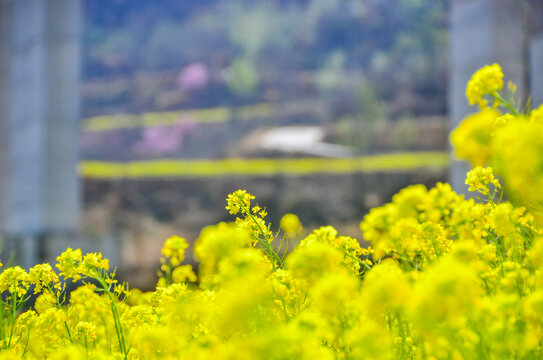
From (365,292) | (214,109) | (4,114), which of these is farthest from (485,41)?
(214,109)

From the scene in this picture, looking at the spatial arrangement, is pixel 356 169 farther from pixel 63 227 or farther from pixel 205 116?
pixel 205 116

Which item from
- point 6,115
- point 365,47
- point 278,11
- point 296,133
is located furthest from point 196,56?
point 6,115

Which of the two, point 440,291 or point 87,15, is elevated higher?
point 87,15

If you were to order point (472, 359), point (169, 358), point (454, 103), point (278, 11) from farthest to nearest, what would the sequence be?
point (278, 11), point (454, 103), point (169, 358), point (472, 359)

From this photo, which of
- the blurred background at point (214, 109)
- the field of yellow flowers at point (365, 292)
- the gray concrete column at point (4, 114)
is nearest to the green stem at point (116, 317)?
the field of yellow flowers at point (365, 292)

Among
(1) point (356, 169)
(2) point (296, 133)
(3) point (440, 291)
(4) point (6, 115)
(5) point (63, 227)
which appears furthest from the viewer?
(2) point (296, 133)

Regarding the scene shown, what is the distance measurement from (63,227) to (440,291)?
674cm

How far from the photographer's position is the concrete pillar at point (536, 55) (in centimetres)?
407

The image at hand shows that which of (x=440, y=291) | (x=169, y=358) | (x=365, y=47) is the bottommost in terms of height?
(x=169, y=358)

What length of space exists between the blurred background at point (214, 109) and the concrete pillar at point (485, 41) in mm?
16

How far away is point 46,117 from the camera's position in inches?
277

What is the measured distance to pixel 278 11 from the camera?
32.7m

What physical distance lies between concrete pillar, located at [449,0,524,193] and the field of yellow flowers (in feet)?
11.1

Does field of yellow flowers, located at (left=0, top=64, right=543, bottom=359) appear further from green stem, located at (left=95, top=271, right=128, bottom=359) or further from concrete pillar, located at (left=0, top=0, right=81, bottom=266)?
concrete pillar, located at (left=0, top=0, right=81, bottom=266)
